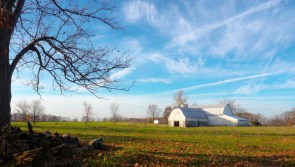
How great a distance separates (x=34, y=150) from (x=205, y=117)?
89655 millimetres

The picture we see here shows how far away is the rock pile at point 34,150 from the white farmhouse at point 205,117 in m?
73.9

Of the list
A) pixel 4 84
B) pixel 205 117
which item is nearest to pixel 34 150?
pixel 4 84

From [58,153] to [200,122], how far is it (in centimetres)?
8388

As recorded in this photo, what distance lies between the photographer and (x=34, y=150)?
6613 millimetres

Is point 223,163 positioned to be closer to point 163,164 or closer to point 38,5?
point 163,164

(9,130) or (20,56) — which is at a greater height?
(20,56)

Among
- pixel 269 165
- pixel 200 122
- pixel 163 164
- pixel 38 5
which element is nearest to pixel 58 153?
pixel 163 164

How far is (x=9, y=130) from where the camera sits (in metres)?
8.69

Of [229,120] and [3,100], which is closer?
[3,100]

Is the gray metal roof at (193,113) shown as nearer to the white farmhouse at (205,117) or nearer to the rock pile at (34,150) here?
Answer: the white farmhouse at (205,117)

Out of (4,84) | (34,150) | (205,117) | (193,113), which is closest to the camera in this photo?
(34,150)

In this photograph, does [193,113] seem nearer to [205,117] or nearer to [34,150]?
[205,117]

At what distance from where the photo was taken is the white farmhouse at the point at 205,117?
3285 inches

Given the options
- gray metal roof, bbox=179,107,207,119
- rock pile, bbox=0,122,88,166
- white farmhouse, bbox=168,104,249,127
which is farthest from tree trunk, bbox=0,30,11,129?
gray metal roof, bbox=179,107,207,119
